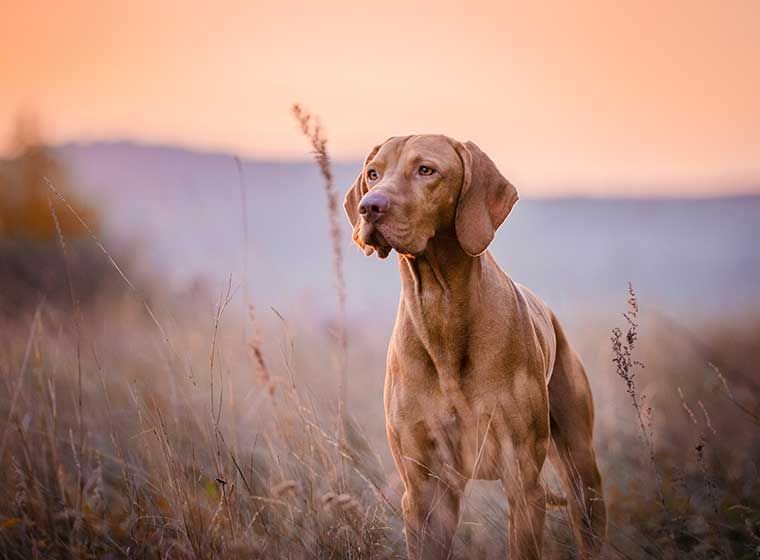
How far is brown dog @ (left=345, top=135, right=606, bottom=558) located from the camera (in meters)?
4.27

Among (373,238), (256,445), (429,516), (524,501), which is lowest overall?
(256,445)

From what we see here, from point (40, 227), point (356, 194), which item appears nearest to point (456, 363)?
point (356, 194)

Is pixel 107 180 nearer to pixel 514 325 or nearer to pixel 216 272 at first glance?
pixel 216 272

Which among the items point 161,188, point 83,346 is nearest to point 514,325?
point 83,346

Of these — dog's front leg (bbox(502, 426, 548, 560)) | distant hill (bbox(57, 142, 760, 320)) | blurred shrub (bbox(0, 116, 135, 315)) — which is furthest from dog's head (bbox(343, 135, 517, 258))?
blurred shrub (bbox(0, 116, 135, 315))

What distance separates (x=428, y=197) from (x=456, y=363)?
856mm

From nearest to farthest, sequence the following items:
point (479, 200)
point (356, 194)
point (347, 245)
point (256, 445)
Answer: point (479, 200)
point (356, 194)
point (347, 245)
point (256, 445)

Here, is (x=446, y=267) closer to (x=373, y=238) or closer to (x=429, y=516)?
(x=373, y=238)

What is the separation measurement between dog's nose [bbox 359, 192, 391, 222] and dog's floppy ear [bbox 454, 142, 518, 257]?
1.48 feet

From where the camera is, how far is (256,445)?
22.2 feet

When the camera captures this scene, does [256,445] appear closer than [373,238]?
No

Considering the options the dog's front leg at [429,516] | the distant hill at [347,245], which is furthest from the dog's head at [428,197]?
the distant hill at [347,245]

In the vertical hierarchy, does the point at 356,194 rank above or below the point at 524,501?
above

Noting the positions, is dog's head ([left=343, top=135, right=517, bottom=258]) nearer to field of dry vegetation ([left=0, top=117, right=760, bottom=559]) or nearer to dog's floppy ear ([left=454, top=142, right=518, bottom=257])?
dog's floppy ear ([left=454, top=142, right=518, bottom=257])
